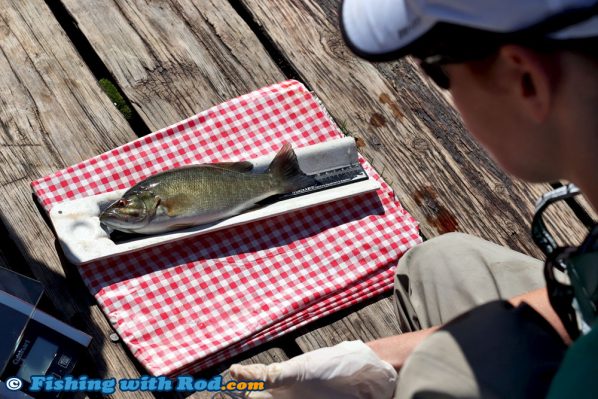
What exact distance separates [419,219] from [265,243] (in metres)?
0.57

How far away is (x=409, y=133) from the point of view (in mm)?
2818

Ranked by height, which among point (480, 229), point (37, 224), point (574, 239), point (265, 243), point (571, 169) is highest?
point (37, 224)

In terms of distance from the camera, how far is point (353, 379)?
194cm

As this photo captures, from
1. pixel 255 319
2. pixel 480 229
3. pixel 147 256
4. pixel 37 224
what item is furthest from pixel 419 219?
pixel 37 224

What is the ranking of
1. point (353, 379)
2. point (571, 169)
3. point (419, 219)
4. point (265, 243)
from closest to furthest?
point (571, 169) → point (353, 379) → point (265, 243) → point (419, 219)

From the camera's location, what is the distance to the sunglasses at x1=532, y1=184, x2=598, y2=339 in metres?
1.39

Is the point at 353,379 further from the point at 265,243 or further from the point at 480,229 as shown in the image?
the point at 480,229

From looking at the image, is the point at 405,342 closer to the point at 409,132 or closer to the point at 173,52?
the point at 409,132

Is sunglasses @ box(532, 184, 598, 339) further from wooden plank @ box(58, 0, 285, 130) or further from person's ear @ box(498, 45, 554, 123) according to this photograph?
wooden plank @ box(58, 0, 285, 130)

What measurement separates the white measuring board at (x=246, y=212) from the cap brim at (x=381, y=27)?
1144 millimetres

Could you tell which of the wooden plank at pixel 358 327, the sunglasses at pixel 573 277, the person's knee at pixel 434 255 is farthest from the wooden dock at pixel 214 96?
the sunglasses at pixel 573 277

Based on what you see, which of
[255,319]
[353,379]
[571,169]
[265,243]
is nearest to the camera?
[571,169]

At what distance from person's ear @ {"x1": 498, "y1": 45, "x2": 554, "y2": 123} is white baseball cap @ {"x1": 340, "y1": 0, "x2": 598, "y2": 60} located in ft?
0.13

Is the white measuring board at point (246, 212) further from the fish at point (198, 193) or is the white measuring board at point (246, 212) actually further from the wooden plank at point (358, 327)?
the wooden plank at point (358, 327)
